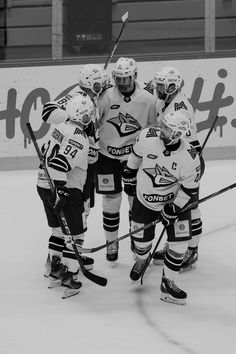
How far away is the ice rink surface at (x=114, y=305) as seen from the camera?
3482 millimetres

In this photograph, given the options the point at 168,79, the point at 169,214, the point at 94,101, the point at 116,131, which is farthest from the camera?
the point at 116,131

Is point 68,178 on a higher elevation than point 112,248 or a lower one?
higher

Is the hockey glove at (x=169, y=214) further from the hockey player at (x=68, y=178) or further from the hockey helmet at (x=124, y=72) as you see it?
the hockey helmet at (x=124, y=72)

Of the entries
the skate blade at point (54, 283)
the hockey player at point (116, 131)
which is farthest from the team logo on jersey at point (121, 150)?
the skate blade at point (54, 283)

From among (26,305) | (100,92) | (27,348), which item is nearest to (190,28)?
(100,92)

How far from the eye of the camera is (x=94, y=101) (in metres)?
4.48

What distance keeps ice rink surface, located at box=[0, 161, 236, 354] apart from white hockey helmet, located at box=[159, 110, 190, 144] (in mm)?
784

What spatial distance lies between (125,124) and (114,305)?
1040 mm

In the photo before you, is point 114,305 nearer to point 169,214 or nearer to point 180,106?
point 169,214

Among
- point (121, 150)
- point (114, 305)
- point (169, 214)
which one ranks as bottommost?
point (114, 305)

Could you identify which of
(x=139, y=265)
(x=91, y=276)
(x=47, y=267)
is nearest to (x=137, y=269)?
(x=139, y=265)

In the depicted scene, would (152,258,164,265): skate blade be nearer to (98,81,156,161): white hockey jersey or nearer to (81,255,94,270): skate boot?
(81,255,94,270): skate boot

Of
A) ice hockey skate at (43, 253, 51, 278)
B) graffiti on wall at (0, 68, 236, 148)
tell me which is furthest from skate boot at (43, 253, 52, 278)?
graffiti on wall at (0, 68, 236, 148)

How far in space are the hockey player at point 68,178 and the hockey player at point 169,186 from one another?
0.90 feet
